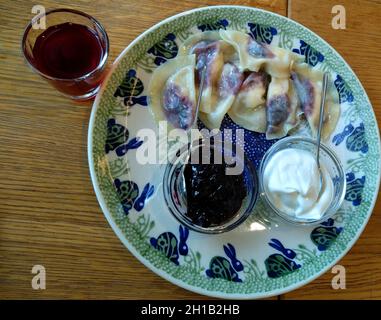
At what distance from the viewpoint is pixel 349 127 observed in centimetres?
126

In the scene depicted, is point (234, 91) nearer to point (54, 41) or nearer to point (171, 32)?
point (171, 32)

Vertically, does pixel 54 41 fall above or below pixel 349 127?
above

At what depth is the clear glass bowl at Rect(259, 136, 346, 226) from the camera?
44.9 inches

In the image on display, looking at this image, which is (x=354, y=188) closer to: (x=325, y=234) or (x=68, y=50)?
(x=325, y=234)

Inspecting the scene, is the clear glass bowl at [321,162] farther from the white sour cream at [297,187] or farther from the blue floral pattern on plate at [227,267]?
the blue floral pattern on plate at [227,267]

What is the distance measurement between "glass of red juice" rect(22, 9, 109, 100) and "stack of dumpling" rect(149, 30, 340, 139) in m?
0.18

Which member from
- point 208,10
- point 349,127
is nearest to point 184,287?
point 349,127

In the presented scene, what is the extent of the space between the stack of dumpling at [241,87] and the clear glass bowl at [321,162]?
5 centimetres

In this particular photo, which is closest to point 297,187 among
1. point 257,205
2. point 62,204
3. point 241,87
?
point 257,205

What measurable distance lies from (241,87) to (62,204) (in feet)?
2.01

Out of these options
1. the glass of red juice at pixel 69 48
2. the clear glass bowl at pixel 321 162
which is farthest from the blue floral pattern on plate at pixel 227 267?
the glass of red juice at pixel 69 48

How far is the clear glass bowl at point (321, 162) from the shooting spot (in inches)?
44.9

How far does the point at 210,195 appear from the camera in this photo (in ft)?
3.59

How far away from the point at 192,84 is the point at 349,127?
485 mm
